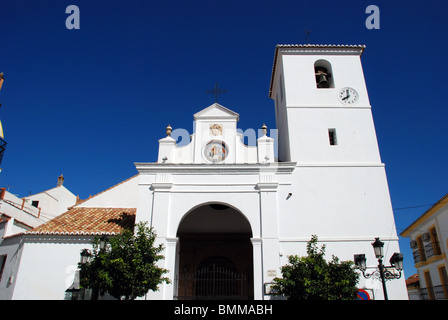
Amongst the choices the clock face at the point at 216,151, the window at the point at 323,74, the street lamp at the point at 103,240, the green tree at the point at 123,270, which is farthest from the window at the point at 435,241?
the street lamp at the point at 103,240

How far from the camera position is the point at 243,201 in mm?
13781

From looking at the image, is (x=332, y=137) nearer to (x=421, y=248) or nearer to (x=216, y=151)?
(x=216, y=151)

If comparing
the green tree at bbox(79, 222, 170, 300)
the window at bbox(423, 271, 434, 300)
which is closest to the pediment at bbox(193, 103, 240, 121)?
the green tree at bbox(79, 222, 170, 300)

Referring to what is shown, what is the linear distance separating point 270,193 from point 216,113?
4725mm

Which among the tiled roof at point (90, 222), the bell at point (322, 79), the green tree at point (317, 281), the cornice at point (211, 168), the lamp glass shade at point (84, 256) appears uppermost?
the bell at point (322, 79)

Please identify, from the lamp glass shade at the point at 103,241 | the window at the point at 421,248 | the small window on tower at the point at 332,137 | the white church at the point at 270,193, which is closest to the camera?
the lamp glass shade at the point at 103,241

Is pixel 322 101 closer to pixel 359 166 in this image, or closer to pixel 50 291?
pixel 359 166

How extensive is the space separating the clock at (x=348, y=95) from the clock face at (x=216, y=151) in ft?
20.5

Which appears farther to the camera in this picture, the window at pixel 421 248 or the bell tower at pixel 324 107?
the window at pixel 421 248

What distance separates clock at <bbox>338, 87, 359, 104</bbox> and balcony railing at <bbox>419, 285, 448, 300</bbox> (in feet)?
42.2

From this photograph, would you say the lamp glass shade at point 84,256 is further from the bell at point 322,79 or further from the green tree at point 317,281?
the bell at point 322,79

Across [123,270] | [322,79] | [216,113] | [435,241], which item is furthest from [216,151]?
[435,241]

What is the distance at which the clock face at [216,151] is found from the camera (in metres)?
15.1
